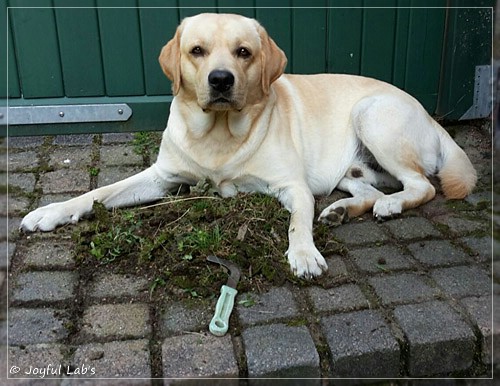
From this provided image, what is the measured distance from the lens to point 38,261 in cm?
279

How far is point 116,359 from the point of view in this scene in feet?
7.23

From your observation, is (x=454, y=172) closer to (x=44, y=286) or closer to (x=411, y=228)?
(x=411, y=228)

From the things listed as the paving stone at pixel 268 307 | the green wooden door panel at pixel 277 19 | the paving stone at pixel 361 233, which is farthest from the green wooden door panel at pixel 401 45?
the paving stone at pixel 268 307

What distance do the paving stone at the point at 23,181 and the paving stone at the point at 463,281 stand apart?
7.18ft

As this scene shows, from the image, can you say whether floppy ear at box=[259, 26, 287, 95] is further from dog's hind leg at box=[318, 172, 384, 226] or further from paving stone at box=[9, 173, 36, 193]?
paving stone at box=[9, 173, 36, 193]

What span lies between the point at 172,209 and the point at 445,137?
1622 mm

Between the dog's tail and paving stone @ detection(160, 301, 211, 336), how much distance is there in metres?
1.61

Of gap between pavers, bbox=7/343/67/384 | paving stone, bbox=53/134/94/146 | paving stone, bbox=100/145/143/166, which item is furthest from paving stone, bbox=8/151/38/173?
gap between pavers, bbox=7/343/67/384

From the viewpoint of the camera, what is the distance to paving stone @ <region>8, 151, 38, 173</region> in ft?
12.5

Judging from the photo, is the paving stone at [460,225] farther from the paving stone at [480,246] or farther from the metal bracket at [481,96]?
the metal bracket at [481,96]

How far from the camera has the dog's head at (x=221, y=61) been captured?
290 cm

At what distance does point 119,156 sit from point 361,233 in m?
1.69

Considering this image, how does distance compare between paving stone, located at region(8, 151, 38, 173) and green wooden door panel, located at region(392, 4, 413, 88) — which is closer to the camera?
paving stone, located at region(8, 151, 38, 173)

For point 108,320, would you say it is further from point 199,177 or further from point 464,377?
point 464,377
